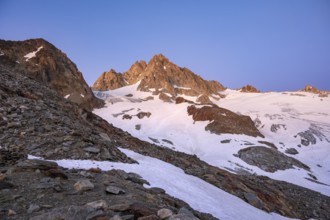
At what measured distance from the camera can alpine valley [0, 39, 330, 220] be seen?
11086 millimetres

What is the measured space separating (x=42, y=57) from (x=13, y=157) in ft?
346

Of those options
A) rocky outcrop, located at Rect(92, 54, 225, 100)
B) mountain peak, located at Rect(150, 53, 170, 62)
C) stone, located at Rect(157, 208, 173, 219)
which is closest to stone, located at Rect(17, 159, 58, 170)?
stone, located at Rect(157, 208, 173, 219)

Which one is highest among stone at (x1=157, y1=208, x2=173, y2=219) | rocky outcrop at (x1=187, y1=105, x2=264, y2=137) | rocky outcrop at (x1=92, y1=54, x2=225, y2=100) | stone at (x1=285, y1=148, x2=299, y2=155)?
rocky outcrop at (x1=92, y1=54, x2=225, y2=100)

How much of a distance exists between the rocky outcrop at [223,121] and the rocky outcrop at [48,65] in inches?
1695

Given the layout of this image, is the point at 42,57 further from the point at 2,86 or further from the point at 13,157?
the point at 13,157

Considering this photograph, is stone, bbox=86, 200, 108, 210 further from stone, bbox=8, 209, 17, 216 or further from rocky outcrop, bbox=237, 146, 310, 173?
rocky outcrop, bbox=237, 146, 310, 173

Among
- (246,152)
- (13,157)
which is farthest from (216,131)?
(13,157)

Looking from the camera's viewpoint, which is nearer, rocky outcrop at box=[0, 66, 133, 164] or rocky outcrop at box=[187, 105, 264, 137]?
rocky outcrop at box=[0, 66, 133, 164]

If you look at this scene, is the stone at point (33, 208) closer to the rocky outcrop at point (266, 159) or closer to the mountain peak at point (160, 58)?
the rocky outcrop at point (266, 159)

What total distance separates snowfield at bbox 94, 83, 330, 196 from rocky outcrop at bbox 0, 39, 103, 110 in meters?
10.8

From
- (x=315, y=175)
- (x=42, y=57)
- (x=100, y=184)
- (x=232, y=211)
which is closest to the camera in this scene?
(x=100, y=184)

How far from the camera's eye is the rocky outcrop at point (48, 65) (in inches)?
4156

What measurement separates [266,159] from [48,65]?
8215 centimetres

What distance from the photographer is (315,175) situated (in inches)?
2438
